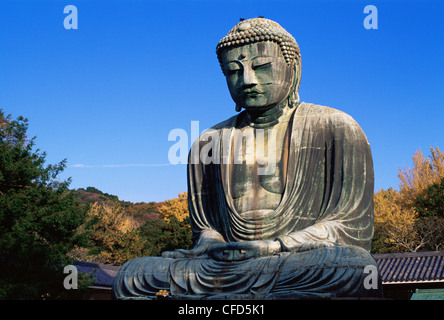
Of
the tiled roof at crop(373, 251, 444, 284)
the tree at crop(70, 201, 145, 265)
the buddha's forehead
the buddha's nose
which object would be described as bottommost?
the tiled roof at crop(373, 251, 444, 284)

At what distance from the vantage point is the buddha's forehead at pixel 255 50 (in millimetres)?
7547

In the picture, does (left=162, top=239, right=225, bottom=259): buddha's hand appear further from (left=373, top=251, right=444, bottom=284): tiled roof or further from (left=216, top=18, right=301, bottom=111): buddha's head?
(left=373, top=251, right=444, bottom=284): tiled roof

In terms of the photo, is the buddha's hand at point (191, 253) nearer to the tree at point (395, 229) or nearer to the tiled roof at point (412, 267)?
the tiled roof at point (412, 267)

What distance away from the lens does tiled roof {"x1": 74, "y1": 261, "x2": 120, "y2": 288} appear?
740 inches

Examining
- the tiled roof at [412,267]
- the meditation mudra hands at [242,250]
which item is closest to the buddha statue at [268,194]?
the meditation mudra hands at [242,250]

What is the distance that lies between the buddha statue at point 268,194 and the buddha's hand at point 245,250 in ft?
0.04

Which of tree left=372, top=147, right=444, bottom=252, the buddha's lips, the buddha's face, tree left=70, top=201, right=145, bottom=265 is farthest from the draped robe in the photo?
tree left=372, top=147, right=444, bottom=252

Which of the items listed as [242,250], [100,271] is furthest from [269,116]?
[100,271]

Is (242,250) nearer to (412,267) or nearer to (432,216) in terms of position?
(412,267)

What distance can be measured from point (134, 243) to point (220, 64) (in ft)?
57.2

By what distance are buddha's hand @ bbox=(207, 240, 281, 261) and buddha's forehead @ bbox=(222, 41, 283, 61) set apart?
2.42m

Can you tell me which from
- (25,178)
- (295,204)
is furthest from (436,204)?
(295,204)
